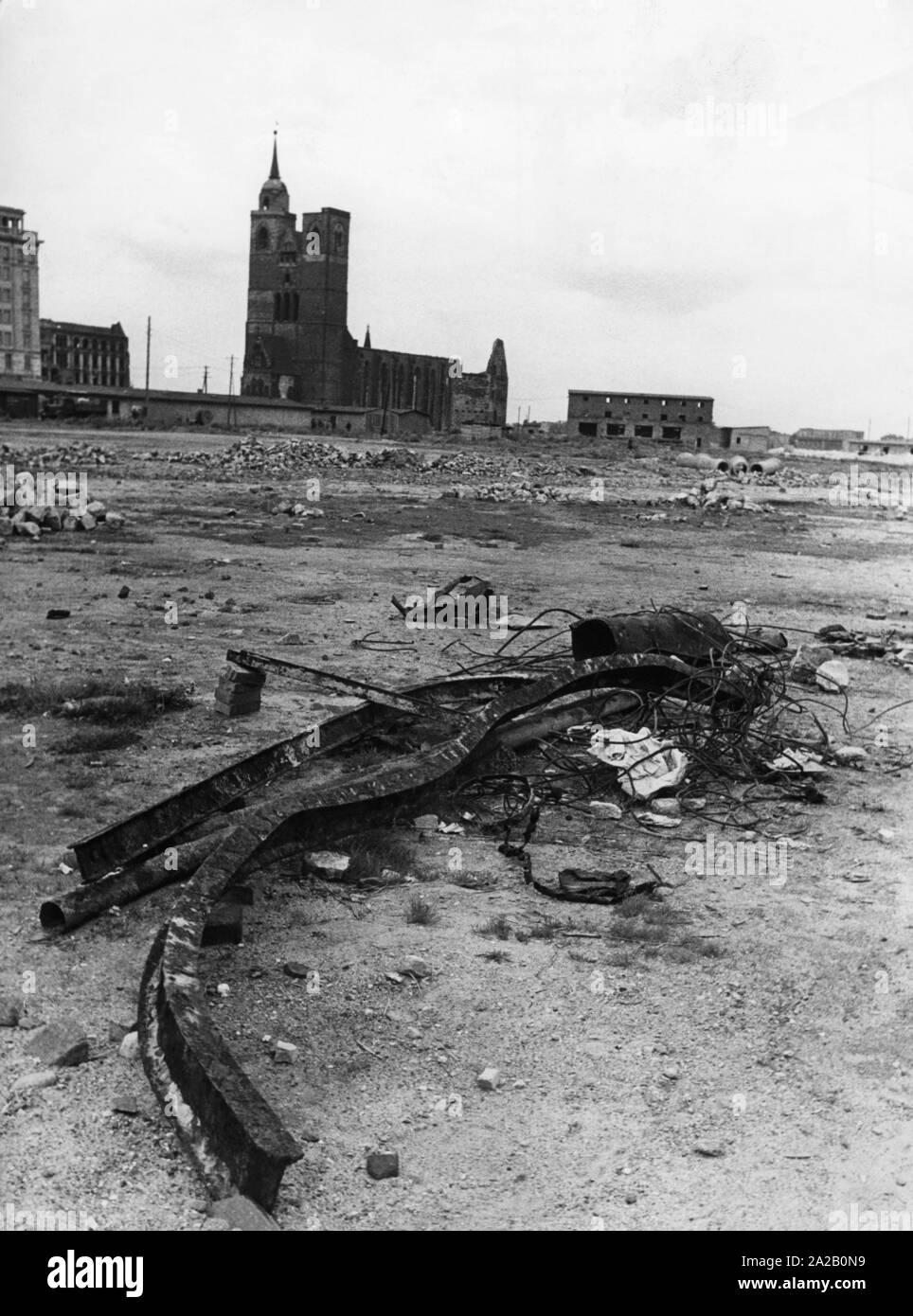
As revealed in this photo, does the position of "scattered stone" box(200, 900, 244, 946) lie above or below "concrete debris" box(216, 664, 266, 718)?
below

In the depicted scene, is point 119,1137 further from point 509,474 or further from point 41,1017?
point 509,474

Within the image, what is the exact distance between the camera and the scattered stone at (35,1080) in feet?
10.2

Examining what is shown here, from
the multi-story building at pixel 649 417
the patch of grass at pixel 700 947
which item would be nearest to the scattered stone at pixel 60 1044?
the patch of grass at pixel 700 947

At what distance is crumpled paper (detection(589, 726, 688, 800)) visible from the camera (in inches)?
226

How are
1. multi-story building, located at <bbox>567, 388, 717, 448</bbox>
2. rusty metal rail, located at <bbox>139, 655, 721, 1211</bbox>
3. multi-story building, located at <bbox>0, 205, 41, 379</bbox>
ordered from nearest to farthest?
rusty metal rail, located at <bbox>139, 655, 721, 1211</bbox>, multi-story building, located at <bbox>567, 388, 717, 448</bbox>, multi-story building, located at <bbox>0, 205, 41, 379</bbox>

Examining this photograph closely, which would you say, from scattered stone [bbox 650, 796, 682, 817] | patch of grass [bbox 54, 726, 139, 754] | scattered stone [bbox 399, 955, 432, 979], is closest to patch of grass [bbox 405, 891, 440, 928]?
scattered stone [bbox 399, 955, 432, 979]

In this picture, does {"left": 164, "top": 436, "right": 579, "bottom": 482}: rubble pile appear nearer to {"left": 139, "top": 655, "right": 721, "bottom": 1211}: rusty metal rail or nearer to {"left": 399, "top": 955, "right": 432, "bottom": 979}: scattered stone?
{"left": 139, "top": 655, "right": 721, "bottom": 1211}: rusty metal rail

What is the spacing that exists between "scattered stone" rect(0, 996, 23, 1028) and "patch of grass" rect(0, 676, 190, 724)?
10.2ft

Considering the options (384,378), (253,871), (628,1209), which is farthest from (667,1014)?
(384,378)

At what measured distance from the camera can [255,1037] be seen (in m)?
3.41

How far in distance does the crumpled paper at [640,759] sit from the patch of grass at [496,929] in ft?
5.37

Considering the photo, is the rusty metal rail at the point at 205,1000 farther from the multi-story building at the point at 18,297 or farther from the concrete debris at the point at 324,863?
the multi-story building at the point at 18,297

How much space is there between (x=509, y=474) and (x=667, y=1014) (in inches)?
1122

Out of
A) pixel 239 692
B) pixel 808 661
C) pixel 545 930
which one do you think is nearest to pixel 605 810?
pixel 545 930
